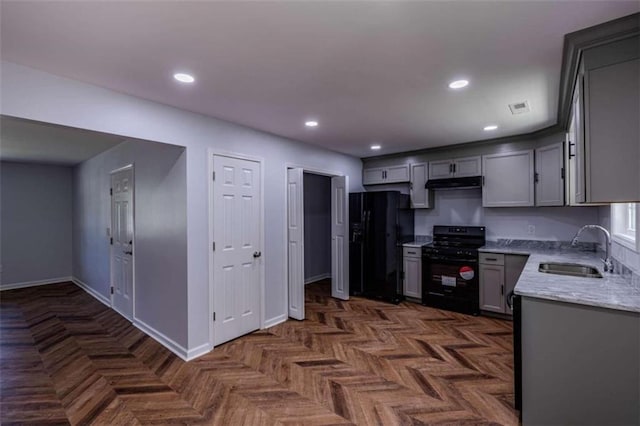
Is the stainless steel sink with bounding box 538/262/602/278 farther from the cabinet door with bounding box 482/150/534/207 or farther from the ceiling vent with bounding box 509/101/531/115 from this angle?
the ceiling vent with bounding box 509/101/531/115

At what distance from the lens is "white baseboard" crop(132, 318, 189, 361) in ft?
9.78

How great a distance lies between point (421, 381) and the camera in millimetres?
2539

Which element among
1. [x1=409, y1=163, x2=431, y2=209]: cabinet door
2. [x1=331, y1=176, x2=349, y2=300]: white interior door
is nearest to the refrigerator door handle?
[x1=331, y1=176, x2=349, y2=300]: white interior door

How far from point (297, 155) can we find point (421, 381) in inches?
116

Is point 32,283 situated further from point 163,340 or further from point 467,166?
point 467,166

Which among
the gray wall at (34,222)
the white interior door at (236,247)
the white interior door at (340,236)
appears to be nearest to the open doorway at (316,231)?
the white interior door at (340,236)

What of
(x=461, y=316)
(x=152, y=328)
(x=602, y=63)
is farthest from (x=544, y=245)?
(x=152, y=328)

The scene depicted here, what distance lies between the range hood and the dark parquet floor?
1.78 m

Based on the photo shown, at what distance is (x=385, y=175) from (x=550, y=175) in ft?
7.48

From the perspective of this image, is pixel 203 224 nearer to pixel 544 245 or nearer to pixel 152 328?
pixel 152 328

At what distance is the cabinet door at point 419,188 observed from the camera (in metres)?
4.83

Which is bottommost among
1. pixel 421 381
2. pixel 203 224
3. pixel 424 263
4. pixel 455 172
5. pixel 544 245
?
pixel 421 381

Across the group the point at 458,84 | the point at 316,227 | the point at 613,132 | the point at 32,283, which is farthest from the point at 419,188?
the point at 32,283

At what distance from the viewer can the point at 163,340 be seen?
3268 millimetres
